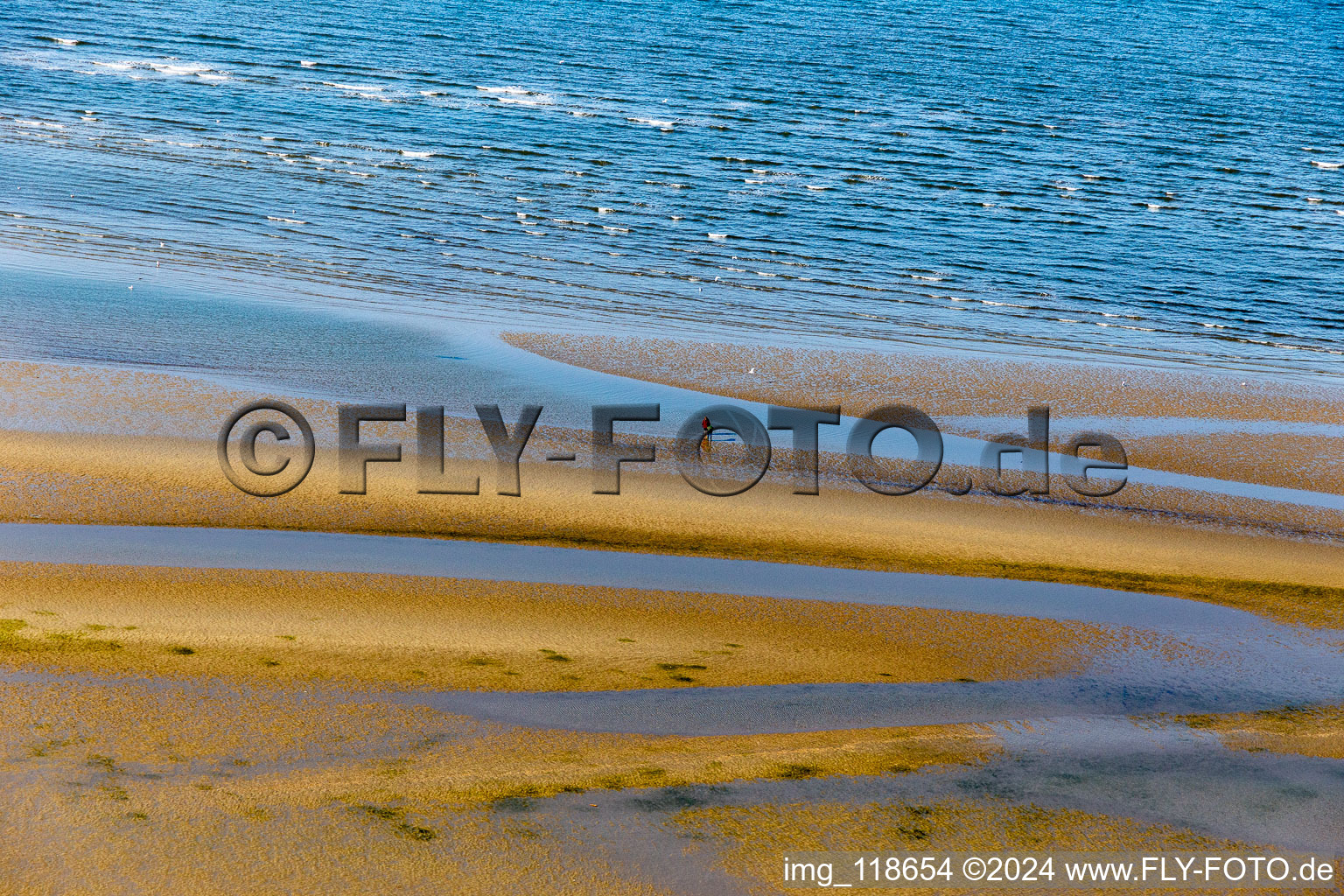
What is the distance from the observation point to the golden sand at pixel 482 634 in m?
6.52

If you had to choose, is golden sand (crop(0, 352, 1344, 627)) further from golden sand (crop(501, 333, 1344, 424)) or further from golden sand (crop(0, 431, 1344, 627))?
golden sand (crop(501, 333, 1344, 424))

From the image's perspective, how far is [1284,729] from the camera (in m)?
6.45

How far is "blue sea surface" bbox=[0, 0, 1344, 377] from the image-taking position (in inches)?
634

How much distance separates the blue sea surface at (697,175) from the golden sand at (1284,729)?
28.1 feet

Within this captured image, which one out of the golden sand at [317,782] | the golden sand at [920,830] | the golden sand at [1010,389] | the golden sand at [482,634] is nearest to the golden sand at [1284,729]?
the golden sand at [482,634]

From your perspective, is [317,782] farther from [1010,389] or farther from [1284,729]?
[1010,389]

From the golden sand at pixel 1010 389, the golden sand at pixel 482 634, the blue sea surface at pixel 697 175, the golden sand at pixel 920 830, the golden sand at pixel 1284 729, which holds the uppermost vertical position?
the blue sea surface at pixel 697 175

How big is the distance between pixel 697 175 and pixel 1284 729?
58.9 ft

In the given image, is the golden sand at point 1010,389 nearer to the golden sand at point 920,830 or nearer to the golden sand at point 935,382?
the golden sand at point 935,382

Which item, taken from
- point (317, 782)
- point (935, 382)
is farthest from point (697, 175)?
point (317, 782)

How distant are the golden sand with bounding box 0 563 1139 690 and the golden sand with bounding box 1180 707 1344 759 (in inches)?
31.7

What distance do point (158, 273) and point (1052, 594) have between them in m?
12.0

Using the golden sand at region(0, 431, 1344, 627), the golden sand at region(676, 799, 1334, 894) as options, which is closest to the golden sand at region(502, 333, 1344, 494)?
the golden sand at region(0, 431, 1344, 627)

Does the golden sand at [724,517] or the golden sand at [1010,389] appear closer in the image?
the golden sand at [724,517]
